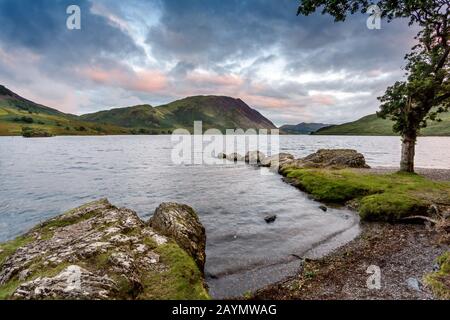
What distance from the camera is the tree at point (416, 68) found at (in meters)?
21.3

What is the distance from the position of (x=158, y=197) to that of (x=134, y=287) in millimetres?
22226

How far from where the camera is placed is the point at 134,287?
26.0ft

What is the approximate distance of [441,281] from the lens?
8.91 m

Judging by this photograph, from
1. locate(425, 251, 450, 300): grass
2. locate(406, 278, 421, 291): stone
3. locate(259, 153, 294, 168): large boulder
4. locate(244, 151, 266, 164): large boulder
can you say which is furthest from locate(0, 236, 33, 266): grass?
locate(244, 151, 266, 164): large boulder

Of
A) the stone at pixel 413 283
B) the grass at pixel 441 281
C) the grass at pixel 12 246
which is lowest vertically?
the stone at pixel 413 283

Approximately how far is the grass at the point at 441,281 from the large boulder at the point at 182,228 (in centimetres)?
854

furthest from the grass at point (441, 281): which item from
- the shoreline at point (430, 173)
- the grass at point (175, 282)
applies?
the shoreline at point (430, 173)

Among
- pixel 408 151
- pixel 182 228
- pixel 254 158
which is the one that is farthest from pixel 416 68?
pixel 254 158

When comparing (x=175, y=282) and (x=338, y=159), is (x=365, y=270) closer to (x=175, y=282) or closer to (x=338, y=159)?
(x=175, y=282)

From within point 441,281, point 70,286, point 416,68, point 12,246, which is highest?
point 416,68

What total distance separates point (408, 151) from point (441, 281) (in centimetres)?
2543

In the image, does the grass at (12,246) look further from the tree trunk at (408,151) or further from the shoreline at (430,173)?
the shoreline at (430,173)

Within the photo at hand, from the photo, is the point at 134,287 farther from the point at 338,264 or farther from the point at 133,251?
the point at 338,264

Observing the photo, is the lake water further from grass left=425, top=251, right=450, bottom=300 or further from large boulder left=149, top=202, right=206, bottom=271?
grass left=425, top=251, right=450, bottom=300
